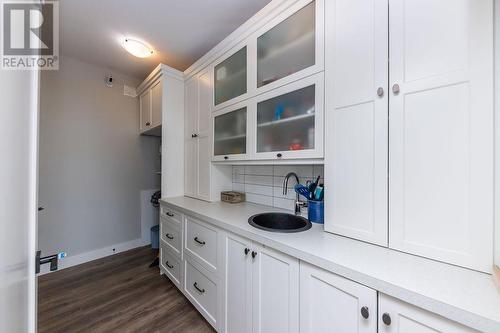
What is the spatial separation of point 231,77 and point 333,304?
1.74 metres

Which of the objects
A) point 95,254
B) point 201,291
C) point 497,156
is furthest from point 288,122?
point 95,254

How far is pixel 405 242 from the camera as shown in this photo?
86cm

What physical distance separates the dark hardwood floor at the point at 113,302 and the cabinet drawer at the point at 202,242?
51cm

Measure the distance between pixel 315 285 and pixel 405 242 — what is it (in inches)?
16.8

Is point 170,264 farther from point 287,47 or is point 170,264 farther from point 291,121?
point 287,47

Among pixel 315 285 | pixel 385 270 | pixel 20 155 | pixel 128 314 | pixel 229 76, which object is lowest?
pixel 128 314

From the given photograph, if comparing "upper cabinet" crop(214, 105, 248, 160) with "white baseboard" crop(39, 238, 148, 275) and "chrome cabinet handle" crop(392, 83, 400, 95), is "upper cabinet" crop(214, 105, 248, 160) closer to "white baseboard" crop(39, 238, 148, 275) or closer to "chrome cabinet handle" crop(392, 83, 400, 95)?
"chrome cabinet handle" crop(392, 83, 400, 95)

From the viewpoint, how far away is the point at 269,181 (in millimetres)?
1830

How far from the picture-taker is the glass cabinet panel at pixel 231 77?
1.66 m

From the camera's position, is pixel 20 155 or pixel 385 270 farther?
pixel 385 270

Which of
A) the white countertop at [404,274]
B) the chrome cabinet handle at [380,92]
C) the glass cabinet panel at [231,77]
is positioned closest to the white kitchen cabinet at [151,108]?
the glass cabinet panel at [231,77]

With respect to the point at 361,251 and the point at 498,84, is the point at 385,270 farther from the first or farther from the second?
the point at 498,84

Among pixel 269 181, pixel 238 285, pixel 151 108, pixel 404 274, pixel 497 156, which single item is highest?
pixel 151 108

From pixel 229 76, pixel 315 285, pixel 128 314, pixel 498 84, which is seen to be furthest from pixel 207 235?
pixel 498 84
